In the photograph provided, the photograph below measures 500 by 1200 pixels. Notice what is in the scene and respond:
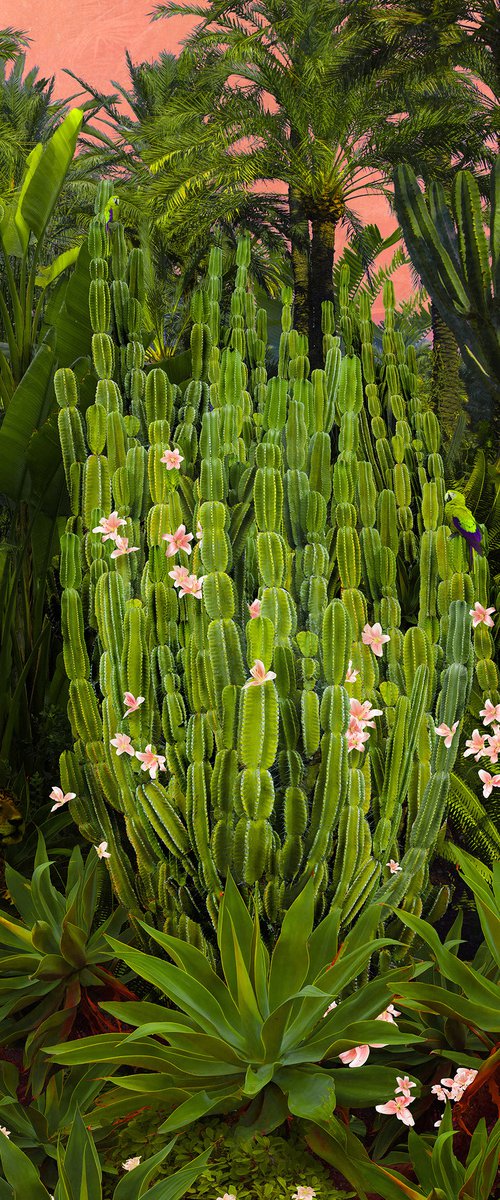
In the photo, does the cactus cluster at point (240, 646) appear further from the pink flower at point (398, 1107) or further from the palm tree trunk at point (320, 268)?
the palm tree trunk at point (320, 268)

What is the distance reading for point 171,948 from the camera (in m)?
1.97

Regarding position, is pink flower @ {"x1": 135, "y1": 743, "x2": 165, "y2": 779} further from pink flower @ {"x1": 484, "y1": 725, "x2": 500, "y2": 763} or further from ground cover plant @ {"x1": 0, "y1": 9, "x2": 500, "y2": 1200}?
pink flower @ {"x1": 484, "y1": 725, "x2": 500, "y2": 763}

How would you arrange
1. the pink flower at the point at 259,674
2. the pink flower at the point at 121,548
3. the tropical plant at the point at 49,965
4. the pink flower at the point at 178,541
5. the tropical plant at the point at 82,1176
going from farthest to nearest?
the pink flower at the point at 121,548
the pink flower at the point at 178,541
the tropical plant at the point at 49,965
the pink flower at the point at 259,674
the tropical plant at the point at 82,1176

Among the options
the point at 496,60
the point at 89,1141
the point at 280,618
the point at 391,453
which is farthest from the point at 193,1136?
the point at 496,60

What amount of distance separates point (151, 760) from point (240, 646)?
0.38 m

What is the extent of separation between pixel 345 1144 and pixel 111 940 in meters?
0.62

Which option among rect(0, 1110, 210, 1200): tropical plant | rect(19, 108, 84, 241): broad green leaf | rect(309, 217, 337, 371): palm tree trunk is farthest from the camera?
rect(309, 217, 337, 371): palm tree trunk

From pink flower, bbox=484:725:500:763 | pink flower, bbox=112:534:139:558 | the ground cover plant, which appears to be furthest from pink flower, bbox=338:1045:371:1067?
pink flower, bbox=112:534:139:558

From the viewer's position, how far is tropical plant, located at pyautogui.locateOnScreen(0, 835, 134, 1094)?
2.27 metres

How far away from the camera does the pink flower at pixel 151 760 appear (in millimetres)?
2393

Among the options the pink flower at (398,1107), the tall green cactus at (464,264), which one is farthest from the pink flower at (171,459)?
the tall green cactus at (464,264)

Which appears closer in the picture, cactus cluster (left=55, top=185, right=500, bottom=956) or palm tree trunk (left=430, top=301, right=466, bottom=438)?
cactus cluster (left=55, top=185, right=500, bottom=956)

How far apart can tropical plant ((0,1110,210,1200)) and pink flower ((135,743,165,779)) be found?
87 cm

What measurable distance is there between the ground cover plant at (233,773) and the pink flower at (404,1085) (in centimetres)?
1
